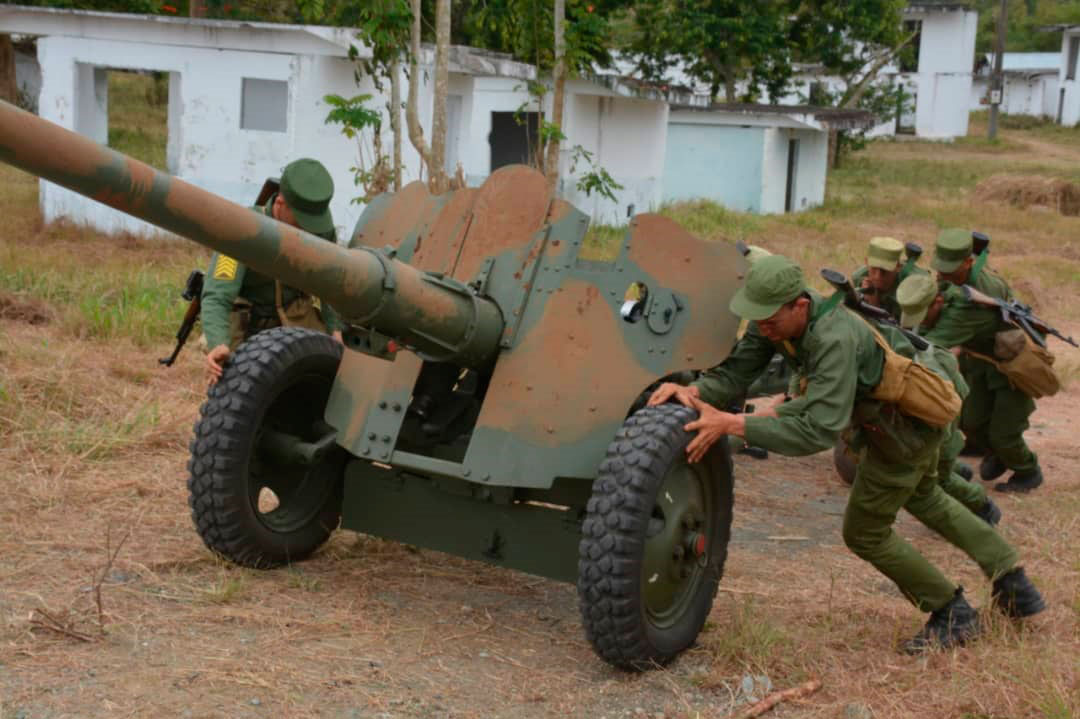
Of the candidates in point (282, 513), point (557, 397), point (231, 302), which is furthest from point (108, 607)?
point (557, 397)

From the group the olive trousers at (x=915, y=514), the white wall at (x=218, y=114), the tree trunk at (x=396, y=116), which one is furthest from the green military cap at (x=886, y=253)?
the white wall at (x=218, y=114)

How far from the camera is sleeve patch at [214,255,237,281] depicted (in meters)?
5.75

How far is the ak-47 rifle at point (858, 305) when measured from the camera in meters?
4.78

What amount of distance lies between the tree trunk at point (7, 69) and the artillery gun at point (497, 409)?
17.9m

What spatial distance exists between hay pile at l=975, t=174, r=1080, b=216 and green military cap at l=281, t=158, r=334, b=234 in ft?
70.7

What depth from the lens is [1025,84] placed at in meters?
55.4

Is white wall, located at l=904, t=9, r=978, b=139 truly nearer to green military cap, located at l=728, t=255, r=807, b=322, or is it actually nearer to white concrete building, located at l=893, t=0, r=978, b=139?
white concrete building, located at l=893, t=0, r=978, b=139

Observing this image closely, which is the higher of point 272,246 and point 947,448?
point 272,246

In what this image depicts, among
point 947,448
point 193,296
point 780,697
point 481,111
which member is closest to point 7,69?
point 481,111

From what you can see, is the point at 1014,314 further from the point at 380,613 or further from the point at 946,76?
the point at 946,76

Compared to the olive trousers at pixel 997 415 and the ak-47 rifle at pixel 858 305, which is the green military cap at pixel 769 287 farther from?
the olive trousers at pixel 997 415

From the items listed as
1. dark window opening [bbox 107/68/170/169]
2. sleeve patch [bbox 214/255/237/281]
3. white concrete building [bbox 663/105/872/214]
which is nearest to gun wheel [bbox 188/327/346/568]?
sleeve patch [bbox 214/255/237/281]

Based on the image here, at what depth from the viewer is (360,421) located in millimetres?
5199

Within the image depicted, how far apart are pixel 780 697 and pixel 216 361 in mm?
2415
